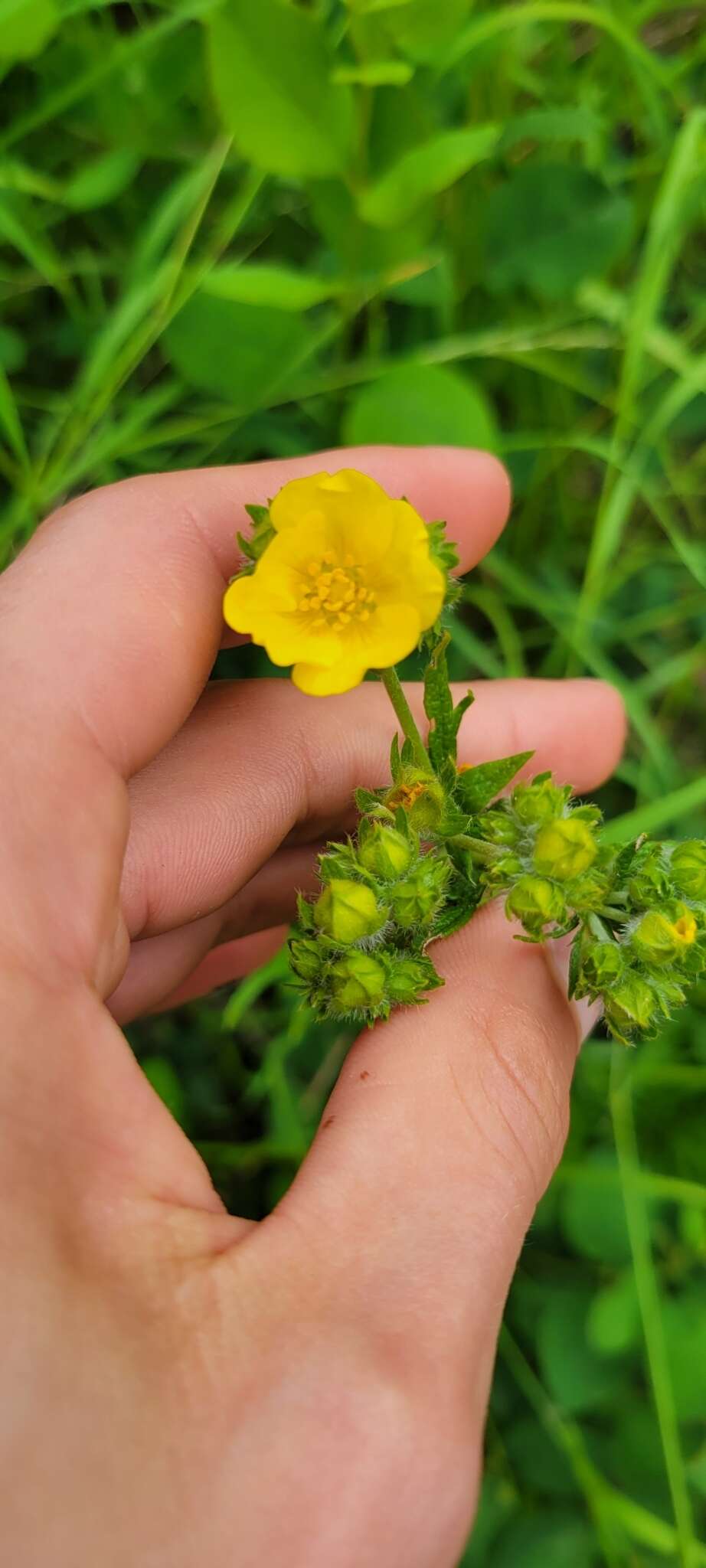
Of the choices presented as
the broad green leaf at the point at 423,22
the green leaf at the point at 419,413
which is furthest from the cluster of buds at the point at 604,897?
the broad green leaf at the point at 423,22

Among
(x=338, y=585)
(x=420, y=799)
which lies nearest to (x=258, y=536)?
(x=338, y=585)

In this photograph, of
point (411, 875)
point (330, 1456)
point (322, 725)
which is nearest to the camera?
point (330, 1456)

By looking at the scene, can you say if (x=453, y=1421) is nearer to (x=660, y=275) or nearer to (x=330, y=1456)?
(x=330, y=1456)

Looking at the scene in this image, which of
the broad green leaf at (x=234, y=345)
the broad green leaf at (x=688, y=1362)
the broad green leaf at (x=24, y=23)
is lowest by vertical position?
the broad green leaf at (x=688, y=1362)

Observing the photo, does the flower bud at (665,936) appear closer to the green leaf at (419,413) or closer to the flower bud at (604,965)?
the flower bud at (604,965)

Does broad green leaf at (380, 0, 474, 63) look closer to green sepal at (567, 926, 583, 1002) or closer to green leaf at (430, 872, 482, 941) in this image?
green leaf at (430, 872, 482, 941)

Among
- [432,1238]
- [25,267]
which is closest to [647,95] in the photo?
[25,267]

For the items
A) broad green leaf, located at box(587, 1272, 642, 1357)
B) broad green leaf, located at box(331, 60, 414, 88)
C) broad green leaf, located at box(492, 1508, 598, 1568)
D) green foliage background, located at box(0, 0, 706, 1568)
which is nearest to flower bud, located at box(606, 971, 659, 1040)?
green foliage background, located at box(0, 0, 706, 1568)
